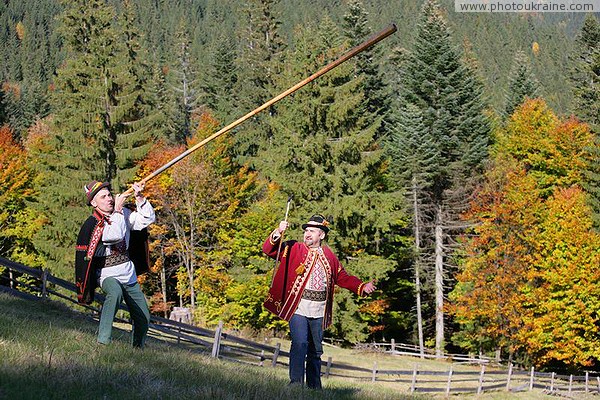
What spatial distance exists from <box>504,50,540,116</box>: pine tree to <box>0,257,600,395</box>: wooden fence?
24.4 metres

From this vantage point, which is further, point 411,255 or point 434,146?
point 434,146

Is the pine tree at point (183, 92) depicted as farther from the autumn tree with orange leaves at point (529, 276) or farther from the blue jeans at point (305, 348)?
the blue jeans at point (305, 348)

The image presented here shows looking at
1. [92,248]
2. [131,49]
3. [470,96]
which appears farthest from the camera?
[131,49]

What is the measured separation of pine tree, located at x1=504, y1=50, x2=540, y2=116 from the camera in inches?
1917

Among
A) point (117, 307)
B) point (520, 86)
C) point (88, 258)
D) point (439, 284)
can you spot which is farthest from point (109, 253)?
point (520, 86)

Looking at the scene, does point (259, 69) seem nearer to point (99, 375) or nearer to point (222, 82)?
point (222, 82)

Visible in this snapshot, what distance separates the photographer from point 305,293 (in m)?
6.91

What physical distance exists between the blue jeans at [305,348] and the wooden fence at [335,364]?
6500 mm

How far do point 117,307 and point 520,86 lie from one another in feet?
157

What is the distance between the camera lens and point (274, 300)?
713 centimetres

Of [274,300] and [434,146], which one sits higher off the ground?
[434,146]

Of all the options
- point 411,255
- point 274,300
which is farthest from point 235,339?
point 411,255

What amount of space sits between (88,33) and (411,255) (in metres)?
22.0

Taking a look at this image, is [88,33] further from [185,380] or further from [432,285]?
[185,380]
